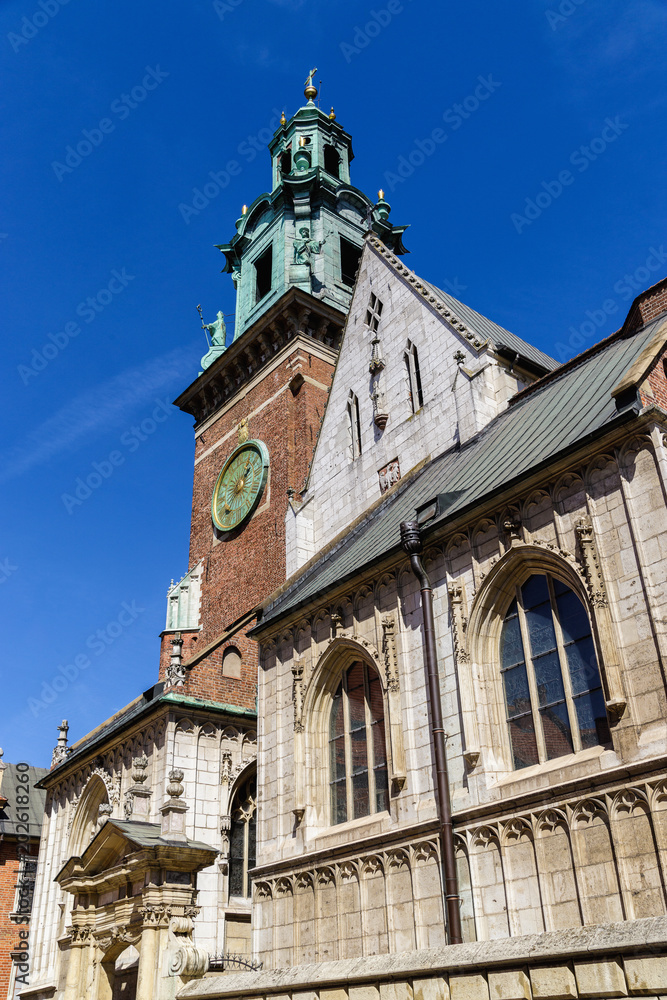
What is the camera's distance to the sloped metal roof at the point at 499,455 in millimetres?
14992

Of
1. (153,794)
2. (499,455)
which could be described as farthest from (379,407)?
(153,794)

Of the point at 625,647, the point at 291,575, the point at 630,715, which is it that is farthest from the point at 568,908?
the point at 291,575

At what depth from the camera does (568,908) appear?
38.9 ft

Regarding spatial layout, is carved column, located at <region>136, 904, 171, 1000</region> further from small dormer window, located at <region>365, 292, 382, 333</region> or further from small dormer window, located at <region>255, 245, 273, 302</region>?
small dormer window, located at <region>255, 245, 273, 302</region>

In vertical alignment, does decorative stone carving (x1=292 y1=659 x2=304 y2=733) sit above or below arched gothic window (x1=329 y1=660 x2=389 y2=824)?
above

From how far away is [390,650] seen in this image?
1600 cm

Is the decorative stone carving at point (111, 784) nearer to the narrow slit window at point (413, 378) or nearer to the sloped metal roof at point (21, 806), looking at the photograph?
the sloped metal roof at point (21, 806)

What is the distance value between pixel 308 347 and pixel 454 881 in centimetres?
2286

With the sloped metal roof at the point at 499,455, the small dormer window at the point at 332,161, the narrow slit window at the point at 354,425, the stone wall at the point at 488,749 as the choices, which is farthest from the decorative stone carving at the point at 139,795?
the small dormer window at the point at 332,161

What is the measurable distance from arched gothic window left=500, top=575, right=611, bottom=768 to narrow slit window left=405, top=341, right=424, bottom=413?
8.98 meters

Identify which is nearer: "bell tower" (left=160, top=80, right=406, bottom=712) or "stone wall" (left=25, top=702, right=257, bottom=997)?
"stone wall" (left=25, top=702, right=257, bottom=997)

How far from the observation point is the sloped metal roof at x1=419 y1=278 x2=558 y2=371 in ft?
81.6

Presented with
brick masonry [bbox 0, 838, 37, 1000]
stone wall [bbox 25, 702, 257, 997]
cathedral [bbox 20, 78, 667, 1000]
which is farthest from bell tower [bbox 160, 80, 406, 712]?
brick masonry [bbox 0, 838, 37, 1000]

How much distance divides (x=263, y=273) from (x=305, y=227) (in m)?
3.11
